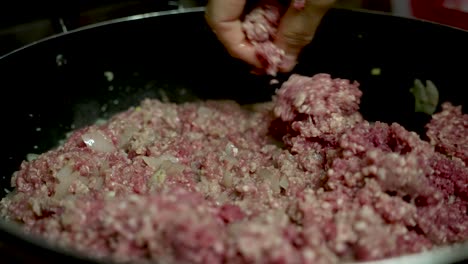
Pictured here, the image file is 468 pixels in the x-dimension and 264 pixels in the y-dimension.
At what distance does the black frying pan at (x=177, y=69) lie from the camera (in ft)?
6.66

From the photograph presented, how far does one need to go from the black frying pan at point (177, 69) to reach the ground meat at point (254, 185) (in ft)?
0.46

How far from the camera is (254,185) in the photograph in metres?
1.65

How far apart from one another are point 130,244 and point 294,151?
77 centimetres

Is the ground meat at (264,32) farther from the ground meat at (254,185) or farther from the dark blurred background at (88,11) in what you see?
the dark blurred background at (88,11)

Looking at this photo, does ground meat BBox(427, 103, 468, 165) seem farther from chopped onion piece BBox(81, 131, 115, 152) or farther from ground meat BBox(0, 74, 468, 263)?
chopped onion piece BBox(81, 131, 115, 152)

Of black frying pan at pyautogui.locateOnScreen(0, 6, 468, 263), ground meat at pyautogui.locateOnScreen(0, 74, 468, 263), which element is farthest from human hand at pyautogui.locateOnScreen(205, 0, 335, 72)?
black frying pan at pyautogui.locateOnScreen(0, 6, 468, 263)

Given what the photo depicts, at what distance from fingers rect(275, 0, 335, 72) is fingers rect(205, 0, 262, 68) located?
0.36ft

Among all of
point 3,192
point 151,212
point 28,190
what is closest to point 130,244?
point 151,212

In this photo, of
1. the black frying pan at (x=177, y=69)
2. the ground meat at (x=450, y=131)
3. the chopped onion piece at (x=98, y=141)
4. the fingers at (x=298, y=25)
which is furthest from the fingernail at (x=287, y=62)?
the chopped onion piece at (x=98, y=141)

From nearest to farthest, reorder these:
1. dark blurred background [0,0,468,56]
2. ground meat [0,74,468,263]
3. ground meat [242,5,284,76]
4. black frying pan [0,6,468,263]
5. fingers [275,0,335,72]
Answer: ground meat [0,74,468,263]
fingers [275,0,335,72]
ground meat [242,5,284,76]
black frying pan [0,6,468,263]
dark blurred background [0,0,468,56]

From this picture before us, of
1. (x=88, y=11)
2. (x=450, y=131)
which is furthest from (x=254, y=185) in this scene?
(x=88, y=11)

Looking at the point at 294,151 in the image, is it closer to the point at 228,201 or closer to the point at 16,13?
the point at 228,201

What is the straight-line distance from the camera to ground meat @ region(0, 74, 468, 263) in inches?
47.3

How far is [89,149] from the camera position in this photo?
189 cm
